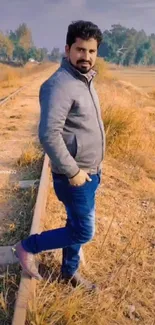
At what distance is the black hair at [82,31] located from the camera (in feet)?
7.54

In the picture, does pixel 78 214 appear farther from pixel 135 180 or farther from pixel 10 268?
pixel 135 180

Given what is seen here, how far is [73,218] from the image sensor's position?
264cm

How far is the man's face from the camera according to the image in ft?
7.61

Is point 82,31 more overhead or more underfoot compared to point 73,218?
more overhead

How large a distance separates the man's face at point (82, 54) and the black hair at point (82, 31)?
23 millimetres

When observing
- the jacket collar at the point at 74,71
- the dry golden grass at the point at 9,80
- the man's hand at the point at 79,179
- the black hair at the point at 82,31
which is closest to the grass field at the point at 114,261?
the man's hand at the point at 79,179

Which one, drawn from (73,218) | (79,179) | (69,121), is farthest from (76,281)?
(69,121)

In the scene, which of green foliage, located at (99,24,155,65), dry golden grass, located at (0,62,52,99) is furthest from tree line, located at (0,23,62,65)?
dry golden grass, located at (0,62,52,99)

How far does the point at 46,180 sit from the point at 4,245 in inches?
54.0

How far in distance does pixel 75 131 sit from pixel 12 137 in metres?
6.55

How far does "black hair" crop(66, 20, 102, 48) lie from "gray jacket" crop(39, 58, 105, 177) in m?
0.15

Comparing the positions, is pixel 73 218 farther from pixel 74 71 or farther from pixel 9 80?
pixel 9 80

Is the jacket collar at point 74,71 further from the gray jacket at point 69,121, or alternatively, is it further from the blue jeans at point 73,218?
the blue jeans at point 73,218

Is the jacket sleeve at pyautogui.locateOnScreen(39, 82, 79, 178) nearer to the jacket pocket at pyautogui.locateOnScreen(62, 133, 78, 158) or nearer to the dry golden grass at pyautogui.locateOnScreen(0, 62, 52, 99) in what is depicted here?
the jacket pocket at pyautogui.locateOnScreen(62, 133, 78, 158)
